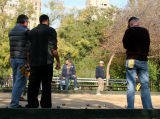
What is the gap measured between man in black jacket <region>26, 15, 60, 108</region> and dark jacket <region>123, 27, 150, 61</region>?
1425 millimetres

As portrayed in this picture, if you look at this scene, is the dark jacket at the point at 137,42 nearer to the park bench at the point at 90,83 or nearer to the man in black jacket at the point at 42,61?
the man in black jacket at the point at 42,61

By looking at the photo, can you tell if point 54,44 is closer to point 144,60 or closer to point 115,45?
point 144,60

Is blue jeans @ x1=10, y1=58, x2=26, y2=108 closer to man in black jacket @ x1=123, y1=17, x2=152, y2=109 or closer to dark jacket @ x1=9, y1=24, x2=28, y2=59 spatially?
dark jacket @ x1=9, y1=24, x2=28, y2=59

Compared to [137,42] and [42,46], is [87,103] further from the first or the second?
[137,42]

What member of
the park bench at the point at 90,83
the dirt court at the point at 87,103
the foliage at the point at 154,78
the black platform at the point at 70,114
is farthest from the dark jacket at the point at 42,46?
the park bench at the point at 90,83

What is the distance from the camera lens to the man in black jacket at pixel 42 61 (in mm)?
6992

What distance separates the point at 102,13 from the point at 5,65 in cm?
1396

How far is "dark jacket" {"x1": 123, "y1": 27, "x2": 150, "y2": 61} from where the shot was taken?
6.63 metres

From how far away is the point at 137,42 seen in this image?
665 centimetres

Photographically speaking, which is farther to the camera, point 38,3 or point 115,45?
point 38,3

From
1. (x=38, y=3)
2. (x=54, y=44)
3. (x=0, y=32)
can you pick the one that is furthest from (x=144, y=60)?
(x=38, y=3)

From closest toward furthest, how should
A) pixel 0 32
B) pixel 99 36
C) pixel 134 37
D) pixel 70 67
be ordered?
pixel 134 37
pixel 70 67
pixel 0 32
pixel 99 36

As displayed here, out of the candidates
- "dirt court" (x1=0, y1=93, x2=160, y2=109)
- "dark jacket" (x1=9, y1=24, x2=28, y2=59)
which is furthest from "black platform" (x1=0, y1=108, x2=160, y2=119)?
"dark jacket" (x1=9, y1=24, x2=28, y2=59)

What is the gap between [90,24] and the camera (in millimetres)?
41562
